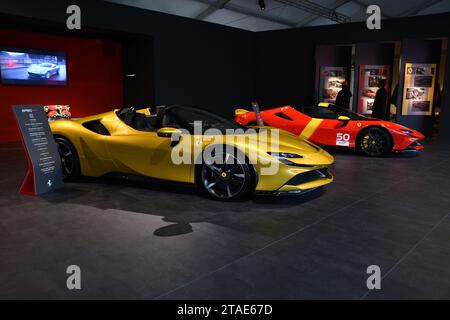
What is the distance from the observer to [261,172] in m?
3.83

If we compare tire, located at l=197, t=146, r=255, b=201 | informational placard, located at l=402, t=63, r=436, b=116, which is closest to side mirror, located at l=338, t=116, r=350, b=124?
tire, located at l=197, t=146, r=255, b=201

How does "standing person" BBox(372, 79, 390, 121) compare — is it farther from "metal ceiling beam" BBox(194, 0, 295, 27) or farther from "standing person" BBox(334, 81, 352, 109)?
"metal ceiling beam" BBox(194, 0, 295, 27)

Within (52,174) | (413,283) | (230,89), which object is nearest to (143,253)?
(413,283)

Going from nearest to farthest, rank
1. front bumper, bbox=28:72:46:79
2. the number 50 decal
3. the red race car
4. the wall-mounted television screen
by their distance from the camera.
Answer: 1. the red race car
2. the number 50 decal
3. the wall-mounted television screen
4. front bumper, bbox=28:72:46:79

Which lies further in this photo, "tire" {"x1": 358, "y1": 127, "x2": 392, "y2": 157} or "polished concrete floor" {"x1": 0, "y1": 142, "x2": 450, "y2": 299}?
"tire" {"x1": 358, "y1": 127, "x2": 392, "y2": 157}

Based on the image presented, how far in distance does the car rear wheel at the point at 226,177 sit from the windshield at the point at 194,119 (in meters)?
0.46

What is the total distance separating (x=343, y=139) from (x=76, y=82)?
6.98m

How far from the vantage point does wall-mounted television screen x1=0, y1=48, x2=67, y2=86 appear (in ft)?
28.6

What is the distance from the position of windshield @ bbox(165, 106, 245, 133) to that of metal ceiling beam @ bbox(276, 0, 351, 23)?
1124cm

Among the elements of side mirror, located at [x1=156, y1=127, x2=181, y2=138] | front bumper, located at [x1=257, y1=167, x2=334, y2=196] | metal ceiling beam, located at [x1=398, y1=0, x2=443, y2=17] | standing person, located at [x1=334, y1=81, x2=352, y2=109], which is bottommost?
front bumper, located at [x1=257, y1=167, x2=334, y2=196]

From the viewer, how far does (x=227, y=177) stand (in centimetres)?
400

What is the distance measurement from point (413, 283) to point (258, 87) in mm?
11387

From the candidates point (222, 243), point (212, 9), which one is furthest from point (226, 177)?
point (212, 9)

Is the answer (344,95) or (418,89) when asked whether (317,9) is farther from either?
(344,95)
